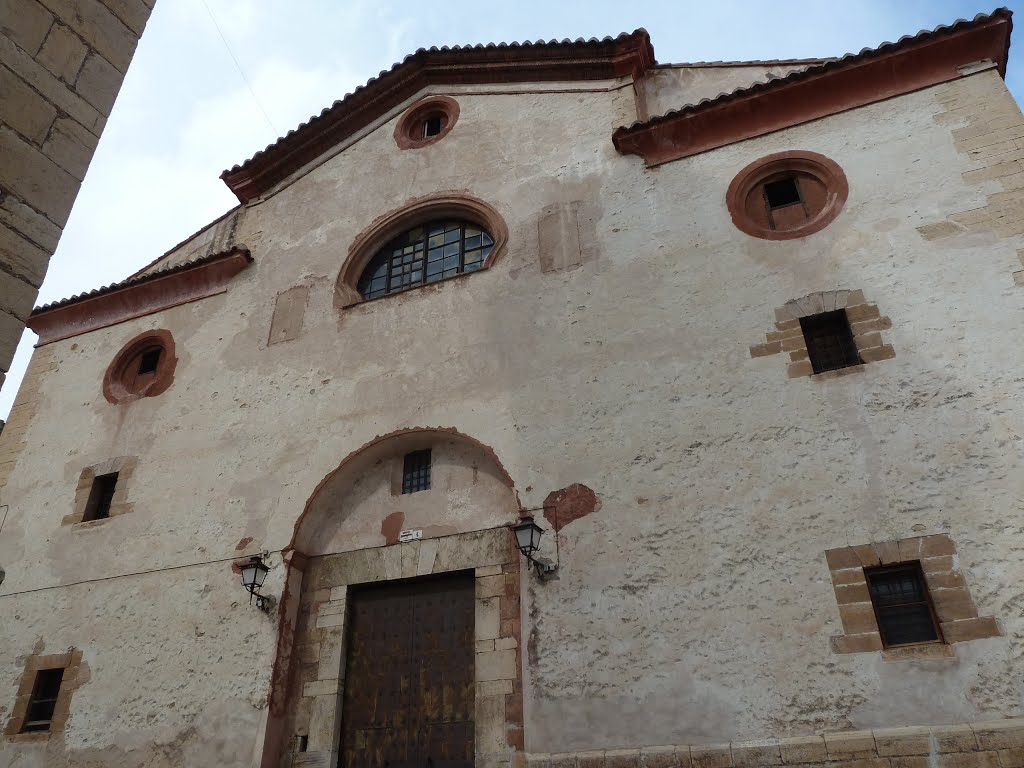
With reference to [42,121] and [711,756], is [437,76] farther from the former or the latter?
[711,756]

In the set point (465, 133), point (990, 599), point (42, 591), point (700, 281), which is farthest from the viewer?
point (465, 133)

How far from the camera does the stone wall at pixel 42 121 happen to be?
404cm

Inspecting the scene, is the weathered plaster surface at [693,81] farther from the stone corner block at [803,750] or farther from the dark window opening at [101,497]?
the dark window opening at [101,497]

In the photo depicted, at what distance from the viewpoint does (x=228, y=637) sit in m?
8.15

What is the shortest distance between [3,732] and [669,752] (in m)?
7.33

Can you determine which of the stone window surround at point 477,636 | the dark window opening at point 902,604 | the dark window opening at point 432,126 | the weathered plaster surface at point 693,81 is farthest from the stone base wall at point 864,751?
the dark window opening at point 432,126

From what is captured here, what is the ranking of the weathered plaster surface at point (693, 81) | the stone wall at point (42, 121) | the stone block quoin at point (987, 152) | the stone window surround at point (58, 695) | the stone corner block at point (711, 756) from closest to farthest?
the stone wall at point (42, 121) → the stone corner block at point (711, 756) → the stone block quoin at point (987, 152) → the stone window surround at point (58, 695) → the weathered plaster surface at point (693, 81)

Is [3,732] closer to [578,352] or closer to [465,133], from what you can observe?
[578,352]

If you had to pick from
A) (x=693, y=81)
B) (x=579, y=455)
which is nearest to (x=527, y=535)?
(x=579, y=455)

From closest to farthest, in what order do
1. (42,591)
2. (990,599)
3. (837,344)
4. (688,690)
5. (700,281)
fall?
(990,599), (688,690), (837,344), (700,281), (42,591)

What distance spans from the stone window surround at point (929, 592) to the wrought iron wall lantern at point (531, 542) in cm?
238

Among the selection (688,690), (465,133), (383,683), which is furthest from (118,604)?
(465,133)

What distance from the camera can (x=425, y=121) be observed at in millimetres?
11609

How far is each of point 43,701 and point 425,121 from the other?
885 cm
